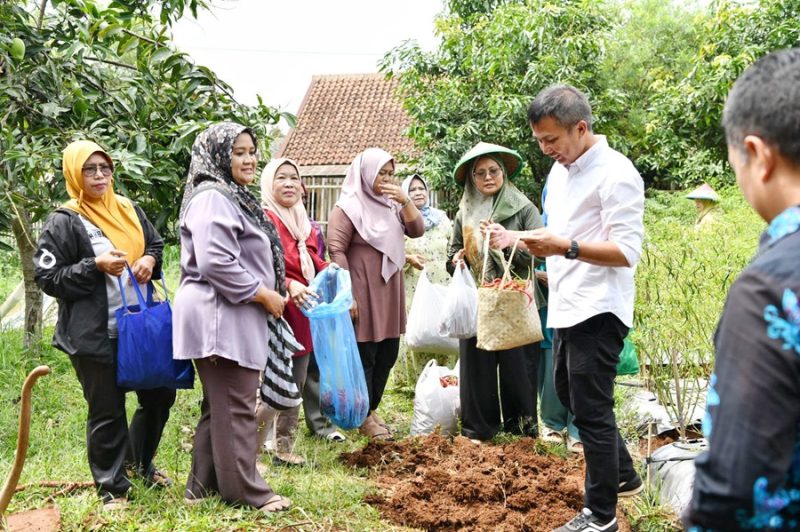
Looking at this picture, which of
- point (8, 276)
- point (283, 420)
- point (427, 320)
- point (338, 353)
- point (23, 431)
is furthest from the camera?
point (8, 276)

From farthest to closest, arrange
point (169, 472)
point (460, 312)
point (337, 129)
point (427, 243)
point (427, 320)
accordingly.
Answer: point (337, 129), point (427, 243), point (427, 320), point (460, 312), point (169, 472)

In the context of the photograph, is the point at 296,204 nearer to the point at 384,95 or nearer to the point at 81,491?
the point at 81,491

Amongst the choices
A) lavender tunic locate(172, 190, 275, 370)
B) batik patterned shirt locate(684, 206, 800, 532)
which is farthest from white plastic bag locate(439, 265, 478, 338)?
batik patterned shirt locate(684, 206, 800, 532)

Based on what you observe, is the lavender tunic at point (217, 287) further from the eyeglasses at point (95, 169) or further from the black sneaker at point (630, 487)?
the black sneaker at point (630, 487)

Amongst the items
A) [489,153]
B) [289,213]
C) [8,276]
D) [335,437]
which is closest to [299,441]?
[335,437]

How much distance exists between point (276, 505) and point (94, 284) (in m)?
1.25

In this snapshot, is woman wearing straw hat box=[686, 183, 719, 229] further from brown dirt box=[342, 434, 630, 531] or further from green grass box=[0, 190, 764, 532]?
brown dirt box=[342, 434, 630, 531]

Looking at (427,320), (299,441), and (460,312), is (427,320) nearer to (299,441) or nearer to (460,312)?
(460,312)

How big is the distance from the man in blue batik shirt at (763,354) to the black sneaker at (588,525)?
6.68 feet

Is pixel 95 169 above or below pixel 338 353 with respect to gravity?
above

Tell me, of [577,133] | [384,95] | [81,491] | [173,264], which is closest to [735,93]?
[577,133]

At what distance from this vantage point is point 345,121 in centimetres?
2081

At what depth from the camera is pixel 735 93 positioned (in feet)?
4.73

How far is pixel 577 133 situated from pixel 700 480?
7.24 feet
